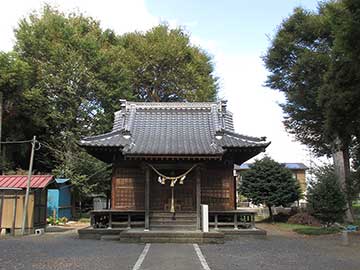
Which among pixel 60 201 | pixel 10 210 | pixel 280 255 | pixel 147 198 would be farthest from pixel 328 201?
pixel 60 201

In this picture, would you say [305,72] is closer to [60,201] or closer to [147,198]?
[147,198]

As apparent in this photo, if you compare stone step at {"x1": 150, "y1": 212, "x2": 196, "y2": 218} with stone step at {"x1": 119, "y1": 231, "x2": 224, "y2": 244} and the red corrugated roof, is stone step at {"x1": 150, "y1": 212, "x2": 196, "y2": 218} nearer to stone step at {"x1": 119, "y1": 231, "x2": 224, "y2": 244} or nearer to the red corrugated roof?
stone step at {"x1": 119, "y1": 231, "x2": 224, "y2": 244}

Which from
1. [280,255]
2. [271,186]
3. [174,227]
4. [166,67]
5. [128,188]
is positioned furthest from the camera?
[166,67]

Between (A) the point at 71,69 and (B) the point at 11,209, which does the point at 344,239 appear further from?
(A) the point at 71,69

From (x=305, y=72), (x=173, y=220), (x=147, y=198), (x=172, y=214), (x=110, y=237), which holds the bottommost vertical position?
(x=110, y=237)

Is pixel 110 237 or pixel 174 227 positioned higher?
pixel 174 227

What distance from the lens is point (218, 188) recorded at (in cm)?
1867

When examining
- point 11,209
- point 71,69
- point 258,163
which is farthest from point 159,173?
point 71,69

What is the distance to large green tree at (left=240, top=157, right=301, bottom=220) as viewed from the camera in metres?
27.7

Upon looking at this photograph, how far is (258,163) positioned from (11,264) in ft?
70.0

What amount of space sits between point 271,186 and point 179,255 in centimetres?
1731

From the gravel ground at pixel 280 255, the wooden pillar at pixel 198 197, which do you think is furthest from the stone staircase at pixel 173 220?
the gravel ground at pixel 280 255

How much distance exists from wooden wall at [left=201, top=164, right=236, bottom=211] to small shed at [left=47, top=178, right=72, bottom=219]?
11.8 meters

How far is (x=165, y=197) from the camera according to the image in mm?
18297
